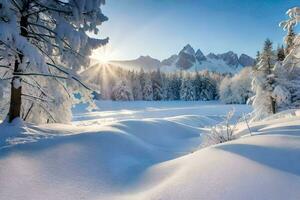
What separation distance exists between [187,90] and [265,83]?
57370 mm

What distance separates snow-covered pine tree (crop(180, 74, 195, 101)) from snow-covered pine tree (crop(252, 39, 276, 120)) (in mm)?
56512

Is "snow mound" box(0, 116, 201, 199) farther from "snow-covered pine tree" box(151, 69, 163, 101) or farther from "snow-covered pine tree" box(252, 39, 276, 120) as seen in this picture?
"snow-covered pine tree" box(151, 69, 163, 101)

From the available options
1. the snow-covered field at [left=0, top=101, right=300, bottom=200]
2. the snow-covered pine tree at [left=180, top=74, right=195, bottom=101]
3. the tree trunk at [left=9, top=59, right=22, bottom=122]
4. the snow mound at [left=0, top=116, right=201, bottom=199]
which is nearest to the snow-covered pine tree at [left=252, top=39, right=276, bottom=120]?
the snow mound at [left=0, top=116, right=201, bottom=199]

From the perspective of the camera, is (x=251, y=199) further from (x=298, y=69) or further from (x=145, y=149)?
(x=298, y=69)

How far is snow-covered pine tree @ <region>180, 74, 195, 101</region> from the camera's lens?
8051 cm

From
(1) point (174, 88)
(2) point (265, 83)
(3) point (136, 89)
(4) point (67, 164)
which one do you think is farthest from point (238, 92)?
(4) point (67, 164)

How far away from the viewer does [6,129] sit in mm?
6387

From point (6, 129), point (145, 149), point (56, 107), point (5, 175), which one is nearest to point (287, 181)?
point (5, 175)

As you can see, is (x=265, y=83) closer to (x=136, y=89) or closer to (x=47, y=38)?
(x=47, y=38)

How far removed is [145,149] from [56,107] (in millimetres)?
3956

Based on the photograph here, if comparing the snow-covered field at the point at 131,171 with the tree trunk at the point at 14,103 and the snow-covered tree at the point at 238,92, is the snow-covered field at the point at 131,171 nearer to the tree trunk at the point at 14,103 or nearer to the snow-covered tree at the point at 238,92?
the tree trunk at the point at 14,103

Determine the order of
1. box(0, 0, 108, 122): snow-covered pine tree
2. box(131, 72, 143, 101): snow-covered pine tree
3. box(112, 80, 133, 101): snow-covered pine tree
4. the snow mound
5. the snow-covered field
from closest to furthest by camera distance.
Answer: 1. the snow-covered field
2. the snow mound
3. box(0, 0, 108, 122): snow-covered pine tree
4. box(112, 80, 133, 101): snow-covered pine tree
5. box(131, 72, 143, 101): snow-covered pine tree

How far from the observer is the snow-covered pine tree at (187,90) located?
80.5 metres

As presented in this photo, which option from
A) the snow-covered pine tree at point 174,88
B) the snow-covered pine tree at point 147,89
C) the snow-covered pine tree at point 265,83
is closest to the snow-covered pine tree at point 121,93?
the snow-covered pine tree at point 147,89
